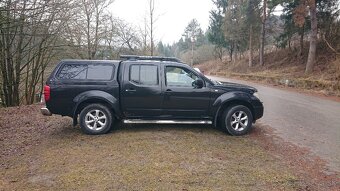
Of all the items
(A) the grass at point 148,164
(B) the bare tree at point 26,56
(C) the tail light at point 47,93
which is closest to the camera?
(A) the grass at point 148,164

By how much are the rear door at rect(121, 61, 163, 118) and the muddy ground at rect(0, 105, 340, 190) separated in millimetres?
553

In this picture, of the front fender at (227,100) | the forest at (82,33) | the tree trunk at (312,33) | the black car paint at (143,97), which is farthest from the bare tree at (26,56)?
the tree trunk at (312,33)

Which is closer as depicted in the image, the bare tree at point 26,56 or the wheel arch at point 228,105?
the wheel arch at point 228,105

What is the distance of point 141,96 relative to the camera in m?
7.75

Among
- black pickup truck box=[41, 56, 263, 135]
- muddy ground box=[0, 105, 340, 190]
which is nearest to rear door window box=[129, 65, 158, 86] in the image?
black pickup truck box=[41, 56, 263, 135]

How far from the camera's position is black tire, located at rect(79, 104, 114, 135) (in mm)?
7680

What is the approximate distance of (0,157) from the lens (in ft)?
21.4

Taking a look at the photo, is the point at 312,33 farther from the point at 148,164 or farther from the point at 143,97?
the point at 148,164

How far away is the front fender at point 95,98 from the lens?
299 inches

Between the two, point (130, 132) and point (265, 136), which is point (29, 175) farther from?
point (265, 136)

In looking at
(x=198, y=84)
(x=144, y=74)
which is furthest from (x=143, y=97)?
(x=198, y=84)

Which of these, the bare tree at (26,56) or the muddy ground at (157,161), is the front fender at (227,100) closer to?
the muddy ground at (157,161)

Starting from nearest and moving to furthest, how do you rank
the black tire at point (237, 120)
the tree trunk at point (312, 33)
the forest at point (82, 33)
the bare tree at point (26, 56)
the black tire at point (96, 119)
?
the black tire at point (96, 119) < the black tire at point (237, 120) < the forest at point (82, 33) < the bare tree at point (26, 56) < the tree trunk at point (312, 33)

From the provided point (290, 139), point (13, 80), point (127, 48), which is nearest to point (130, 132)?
point (290, 139)
